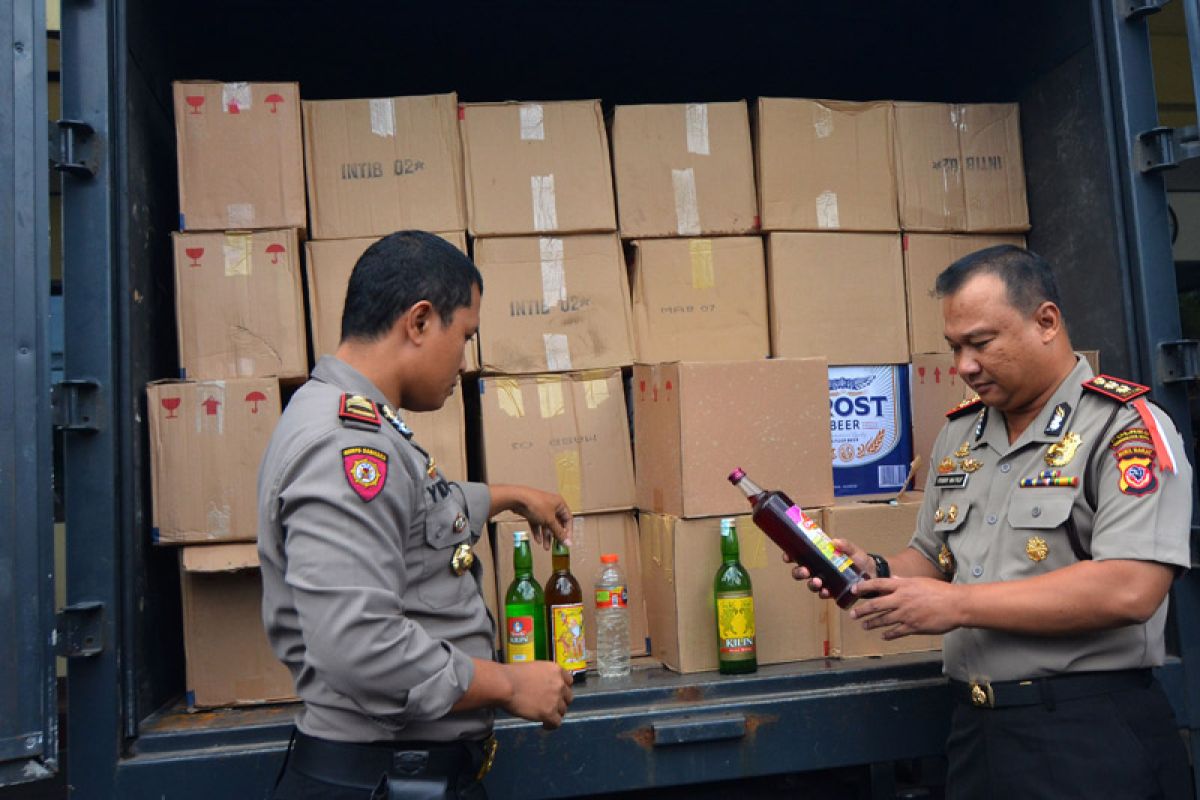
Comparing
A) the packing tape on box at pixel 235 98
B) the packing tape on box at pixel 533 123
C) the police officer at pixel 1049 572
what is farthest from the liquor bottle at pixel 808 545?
the packing tape on box at pixel 235 98

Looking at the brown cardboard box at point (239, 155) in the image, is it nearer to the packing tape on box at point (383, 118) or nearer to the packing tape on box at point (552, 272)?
the packing tape on box at point (383, 118)

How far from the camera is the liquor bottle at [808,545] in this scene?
215 cm

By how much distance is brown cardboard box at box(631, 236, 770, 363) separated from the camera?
320cm

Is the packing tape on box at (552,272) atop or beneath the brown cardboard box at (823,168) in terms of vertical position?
beneath

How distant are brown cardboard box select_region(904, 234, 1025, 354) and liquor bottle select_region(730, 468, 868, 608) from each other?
1.22m

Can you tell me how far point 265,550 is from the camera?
1.71 metres

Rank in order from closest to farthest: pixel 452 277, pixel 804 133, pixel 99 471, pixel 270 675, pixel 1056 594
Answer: pixel 452 277
pixel 1056 594
pixel 99 471
pixel 270 675
pixel 804 133

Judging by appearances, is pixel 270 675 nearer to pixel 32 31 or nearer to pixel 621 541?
pixel 621 541

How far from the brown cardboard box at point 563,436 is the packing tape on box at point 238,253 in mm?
738

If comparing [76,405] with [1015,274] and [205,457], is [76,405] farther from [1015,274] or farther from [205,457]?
[1015,274]

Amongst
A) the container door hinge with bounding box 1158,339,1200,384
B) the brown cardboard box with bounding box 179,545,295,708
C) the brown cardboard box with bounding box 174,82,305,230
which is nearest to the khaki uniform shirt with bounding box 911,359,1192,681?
the container door hinge with bounding box 1158,339,1200,384

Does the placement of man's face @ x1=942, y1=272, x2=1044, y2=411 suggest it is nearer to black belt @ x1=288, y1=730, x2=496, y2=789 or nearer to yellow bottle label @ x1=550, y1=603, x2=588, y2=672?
yellow bottle label @ x1=550, y1=603, x2=588, y2=672

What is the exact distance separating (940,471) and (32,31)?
2.22 m

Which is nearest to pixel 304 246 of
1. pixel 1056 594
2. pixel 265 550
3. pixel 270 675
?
pixel 270 675
